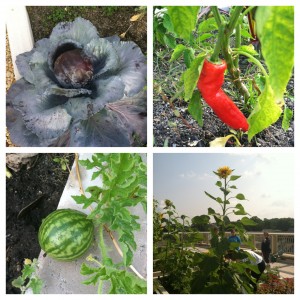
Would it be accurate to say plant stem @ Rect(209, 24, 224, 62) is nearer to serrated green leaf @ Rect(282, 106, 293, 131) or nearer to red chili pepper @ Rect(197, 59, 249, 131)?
red chili pepper @ Rect(197, 59, 249, 131)

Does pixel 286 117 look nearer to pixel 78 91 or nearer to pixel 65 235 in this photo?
pixel 78 91

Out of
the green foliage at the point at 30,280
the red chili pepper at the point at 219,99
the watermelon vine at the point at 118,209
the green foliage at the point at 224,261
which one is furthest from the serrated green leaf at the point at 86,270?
the red chili pepper at the point at 219,99

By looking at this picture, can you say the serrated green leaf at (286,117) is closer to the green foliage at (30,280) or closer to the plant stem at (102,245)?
the plant stem at (102,245)

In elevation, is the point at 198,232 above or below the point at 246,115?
below

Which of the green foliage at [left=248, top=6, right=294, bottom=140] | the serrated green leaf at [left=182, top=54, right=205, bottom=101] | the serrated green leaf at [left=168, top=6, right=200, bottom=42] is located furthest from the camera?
the serrated green leaf at [left=182, top=54, right=205, bottom=101]

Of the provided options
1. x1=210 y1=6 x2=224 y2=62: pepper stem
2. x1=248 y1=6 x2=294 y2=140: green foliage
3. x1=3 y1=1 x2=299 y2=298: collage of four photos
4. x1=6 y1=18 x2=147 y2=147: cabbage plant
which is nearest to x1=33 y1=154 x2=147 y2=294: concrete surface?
x1=3 y1=1 x2=299 y2=298: collage of four photos
